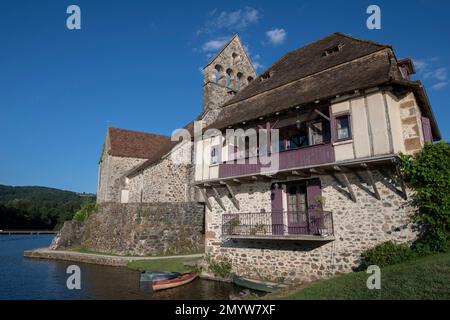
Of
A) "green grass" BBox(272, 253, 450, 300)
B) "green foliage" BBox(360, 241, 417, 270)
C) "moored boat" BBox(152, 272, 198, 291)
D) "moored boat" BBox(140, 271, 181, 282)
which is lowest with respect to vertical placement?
"moored boat" BBox(152, 272, 198, 291)

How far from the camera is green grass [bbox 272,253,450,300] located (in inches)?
242

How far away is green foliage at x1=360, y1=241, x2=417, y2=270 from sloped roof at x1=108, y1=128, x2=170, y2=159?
2548 cm

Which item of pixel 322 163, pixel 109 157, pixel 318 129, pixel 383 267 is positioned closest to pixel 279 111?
pixel 318 129

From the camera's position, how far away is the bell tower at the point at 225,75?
861 inches

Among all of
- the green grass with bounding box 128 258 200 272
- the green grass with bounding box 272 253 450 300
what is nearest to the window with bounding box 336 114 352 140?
the green grass with bounding box 272 253 450 300

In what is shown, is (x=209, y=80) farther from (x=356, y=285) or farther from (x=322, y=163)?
(x=356, y=285)

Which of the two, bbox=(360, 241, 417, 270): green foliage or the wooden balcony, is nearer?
bbox=(360, 241, 417, 270): green foliage

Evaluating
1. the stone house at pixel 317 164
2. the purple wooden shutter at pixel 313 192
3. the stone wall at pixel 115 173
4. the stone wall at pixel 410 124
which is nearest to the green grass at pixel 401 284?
the stone house at pixel 317 164

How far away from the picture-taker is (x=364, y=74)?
430 inches

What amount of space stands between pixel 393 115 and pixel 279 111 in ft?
13.2

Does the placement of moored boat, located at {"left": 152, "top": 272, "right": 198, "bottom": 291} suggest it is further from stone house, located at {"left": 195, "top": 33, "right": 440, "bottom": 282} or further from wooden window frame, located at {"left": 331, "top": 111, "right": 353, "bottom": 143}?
wooden window frame, located at {"left": 331, "top": 111, "right": 353, "bottom": 143}

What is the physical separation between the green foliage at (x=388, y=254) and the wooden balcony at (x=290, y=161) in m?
3.20

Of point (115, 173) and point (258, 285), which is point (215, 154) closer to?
point (258, 285)

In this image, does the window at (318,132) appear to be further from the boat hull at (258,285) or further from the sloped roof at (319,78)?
the boat hull at (258,285)
